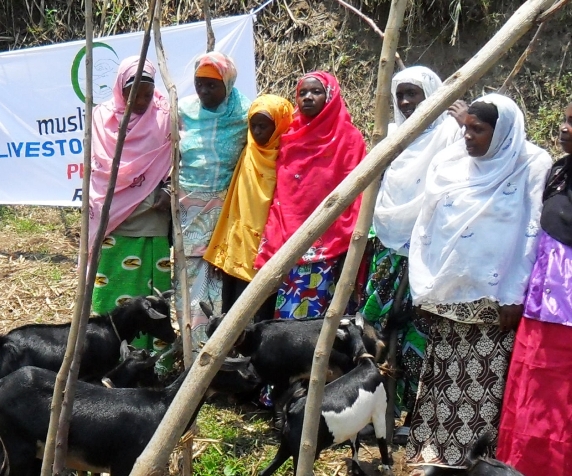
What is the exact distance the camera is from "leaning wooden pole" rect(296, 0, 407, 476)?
7.15ft

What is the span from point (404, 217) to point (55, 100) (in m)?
4.85

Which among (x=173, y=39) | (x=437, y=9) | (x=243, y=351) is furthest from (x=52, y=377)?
(x=437, y=9)

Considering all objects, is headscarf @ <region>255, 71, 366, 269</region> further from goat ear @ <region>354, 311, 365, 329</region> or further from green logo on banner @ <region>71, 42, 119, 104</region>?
green logo on banner @ <region>71, 42, 119, 104</region>

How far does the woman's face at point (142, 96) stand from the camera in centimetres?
497

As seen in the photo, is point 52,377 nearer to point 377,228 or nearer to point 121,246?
point 121,246

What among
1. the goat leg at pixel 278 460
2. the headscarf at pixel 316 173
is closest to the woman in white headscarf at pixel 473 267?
the goat leg at pixel 278 460

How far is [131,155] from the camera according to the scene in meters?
5.14

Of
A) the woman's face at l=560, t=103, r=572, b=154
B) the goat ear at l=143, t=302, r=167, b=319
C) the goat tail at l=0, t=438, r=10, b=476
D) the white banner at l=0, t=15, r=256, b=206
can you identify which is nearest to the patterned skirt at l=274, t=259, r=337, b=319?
the goat ear at l=143, t=302, r=167, b=319

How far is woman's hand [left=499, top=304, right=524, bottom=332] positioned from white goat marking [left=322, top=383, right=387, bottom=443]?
2.42ft

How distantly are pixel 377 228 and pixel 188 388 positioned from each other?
9.30ft

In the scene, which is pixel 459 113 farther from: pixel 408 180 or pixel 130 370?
pixel 130 370

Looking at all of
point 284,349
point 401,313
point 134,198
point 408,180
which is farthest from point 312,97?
point 284,349

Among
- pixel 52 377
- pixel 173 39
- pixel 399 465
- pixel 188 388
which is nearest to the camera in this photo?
pixel 188 388

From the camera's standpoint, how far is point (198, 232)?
5238mm
